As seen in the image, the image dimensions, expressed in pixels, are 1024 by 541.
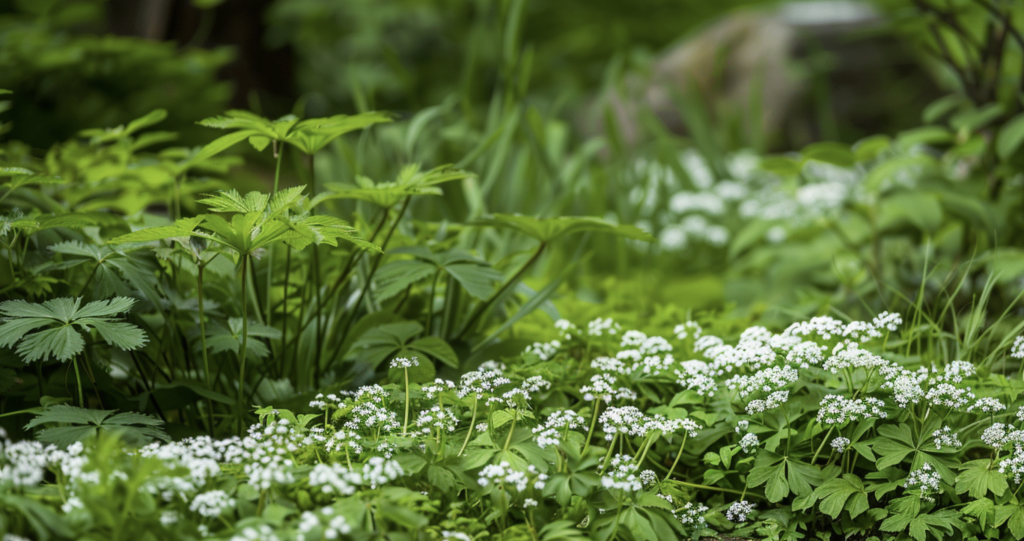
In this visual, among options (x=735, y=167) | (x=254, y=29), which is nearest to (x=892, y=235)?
(x=735, y=167)

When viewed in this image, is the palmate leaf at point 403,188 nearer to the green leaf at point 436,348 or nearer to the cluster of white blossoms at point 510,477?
the green leaf at point 436,348

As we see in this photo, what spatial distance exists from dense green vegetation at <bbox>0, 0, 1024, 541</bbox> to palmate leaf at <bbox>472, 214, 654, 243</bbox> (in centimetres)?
1

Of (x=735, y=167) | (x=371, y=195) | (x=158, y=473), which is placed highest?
(x=371, y=195)

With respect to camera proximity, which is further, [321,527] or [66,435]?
[66,435]

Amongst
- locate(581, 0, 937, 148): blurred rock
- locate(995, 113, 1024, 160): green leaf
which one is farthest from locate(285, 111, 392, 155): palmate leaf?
locate(581, 0, 937, 148): blurred rock

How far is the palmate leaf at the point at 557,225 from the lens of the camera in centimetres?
143

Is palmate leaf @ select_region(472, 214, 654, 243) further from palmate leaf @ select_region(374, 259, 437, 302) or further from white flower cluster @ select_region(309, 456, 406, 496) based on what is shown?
white flower cluster @ select_region(309, 456, 406, 496)

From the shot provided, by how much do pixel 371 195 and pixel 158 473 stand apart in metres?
0.63

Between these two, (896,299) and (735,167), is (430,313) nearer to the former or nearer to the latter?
(896,299)

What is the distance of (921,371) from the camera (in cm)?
126

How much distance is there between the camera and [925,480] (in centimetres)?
115

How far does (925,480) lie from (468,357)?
2.99ft

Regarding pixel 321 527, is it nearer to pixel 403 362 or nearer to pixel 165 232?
pixel 403 362

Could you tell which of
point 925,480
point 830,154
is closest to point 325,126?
point 925,480
